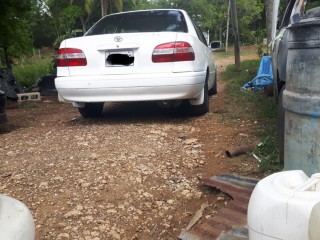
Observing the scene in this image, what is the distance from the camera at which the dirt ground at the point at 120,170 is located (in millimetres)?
2748

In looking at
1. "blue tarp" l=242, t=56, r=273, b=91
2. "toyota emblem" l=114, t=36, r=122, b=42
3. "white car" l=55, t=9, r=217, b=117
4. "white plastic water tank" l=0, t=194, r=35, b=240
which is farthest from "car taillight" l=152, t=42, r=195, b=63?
"blue tarp" l=242, t=56, r=273, b=91

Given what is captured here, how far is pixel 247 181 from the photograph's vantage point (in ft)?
10.3

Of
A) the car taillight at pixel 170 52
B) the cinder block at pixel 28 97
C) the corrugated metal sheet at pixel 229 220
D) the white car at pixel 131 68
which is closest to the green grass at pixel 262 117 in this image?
the corrugated metal sheet at pixel 229 220

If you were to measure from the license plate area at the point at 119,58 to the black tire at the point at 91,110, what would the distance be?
952mm

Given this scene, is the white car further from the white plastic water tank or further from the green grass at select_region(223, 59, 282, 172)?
the white plastic water tank

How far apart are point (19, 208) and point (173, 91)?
3530mm

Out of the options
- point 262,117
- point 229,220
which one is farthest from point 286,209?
point 262,117

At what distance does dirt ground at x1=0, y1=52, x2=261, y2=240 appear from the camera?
2.75 m

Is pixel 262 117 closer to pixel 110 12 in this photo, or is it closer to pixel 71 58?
pixel 71 58

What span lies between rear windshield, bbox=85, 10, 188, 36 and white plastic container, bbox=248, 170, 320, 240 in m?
3.87

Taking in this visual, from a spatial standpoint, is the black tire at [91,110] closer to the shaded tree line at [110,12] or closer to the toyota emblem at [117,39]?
the toyota emblem at [117,39]

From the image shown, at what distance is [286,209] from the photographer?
5.04 ft

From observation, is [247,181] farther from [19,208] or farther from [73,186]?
[19,208]

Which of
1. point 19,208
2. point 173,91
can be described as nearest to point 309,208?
point 19,208
